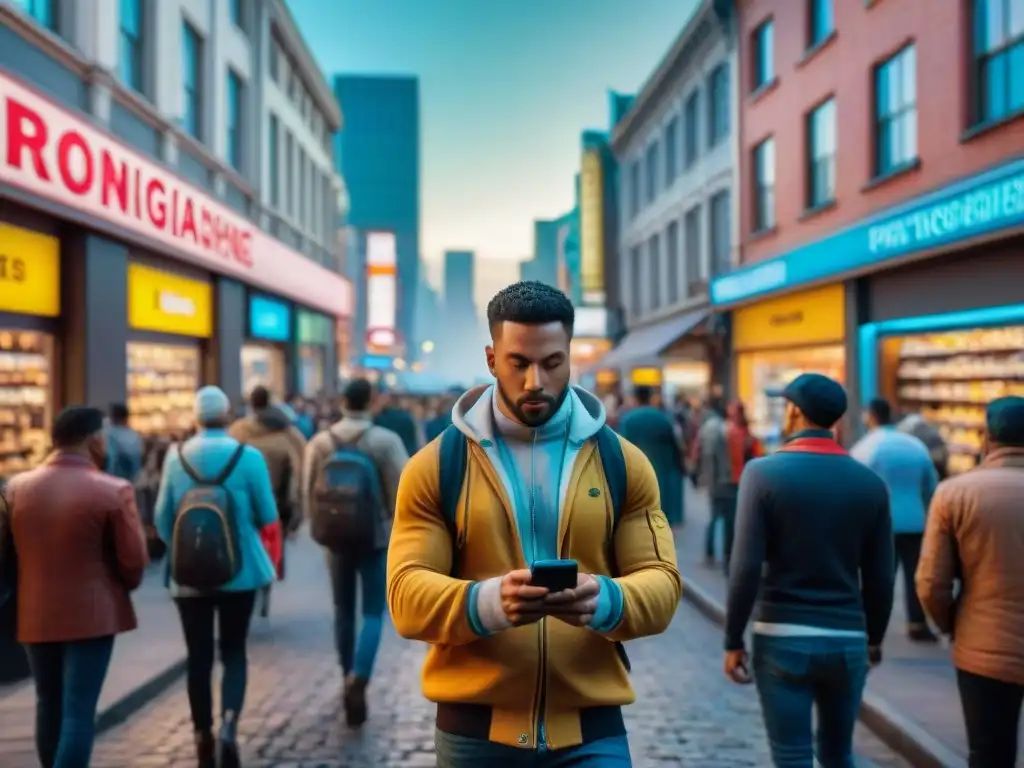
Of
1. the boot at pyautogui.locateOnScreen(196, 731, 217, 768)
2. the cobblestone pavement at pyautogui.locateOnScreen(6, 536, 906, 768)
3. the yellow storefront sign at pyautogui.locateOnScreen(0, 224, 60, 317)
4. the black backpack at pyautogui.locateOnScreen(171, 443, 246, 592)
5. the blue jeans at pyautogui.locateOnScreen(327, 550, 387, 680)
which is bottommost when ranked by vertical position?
the cobblestone pavement at pyautogui.locateOnScreen(6, 536, 906, 768)

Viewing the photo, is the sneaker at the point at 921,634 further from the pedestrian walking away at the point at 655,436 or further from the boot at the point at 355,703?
the boot at the point at 355,703

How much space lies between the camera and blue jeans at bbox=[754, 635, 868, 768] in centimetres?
342

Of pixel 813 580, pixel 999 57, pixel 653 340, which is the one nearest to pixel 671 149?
pixel 653 340

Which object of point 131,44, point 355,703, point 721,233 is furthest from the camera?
point 721,233

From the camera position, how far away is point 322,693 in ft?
19.6

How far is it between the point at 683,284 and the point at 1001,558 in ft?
75.3

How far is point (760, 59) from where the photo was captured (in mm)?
19766

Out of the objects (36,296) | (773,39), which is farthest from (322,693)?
(773,39)

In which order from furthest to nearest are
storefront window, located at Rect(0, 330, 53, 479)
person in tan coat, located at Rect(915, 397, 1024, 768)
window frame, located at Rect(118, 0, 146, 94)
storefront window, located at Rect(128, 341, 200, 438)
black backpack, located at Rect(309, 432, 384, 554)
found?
1. storefront window, located at Rect(128, 341, 200, 438)
2. window frame, located at Rect(118, 0, 146, 94)
3. storefront window, located at Rect(0, 330, 53, 479)
4. black backpack, located at Rect(309, 432, 384, 554)
5. person in tan coat, located at Rect(915, 397, 1024, 768)

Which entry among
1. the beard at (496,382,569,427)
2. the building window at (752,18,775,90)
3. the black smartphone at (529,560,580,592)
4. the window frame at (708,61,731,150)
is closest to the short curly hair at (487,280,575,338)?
the beard at (496,382,569,427)

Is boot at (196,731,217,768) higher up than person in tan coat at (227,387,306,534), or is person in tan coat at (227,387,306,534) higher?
person in tan coat at (227,387,306,534)

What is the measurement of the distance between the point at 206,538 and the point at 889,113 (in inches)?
520

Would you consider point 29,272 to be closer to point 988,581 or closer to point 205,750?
point 205,750

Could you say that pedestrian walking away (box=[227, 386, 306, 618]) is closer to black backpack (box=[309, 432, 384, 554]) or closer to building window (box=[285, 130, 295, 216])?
black backpack (box=[309, 432, 384, 554])
